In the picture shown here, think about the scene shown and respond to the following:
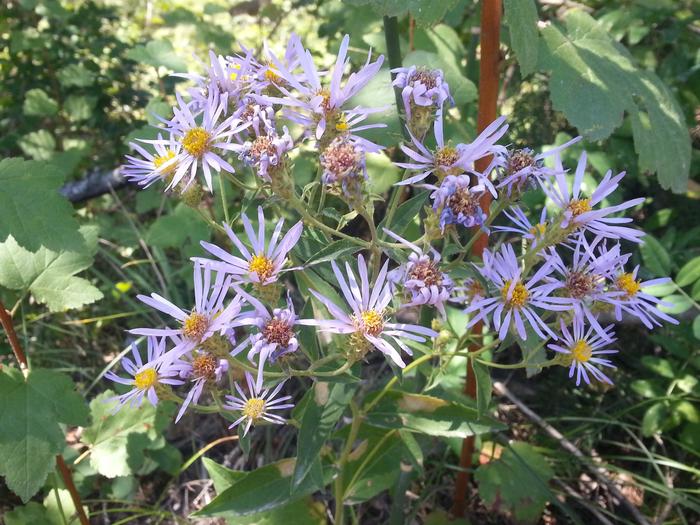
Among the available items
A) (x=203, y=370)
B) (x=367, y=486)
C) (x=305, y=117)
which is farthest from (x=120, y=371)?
(x=305, y=117)

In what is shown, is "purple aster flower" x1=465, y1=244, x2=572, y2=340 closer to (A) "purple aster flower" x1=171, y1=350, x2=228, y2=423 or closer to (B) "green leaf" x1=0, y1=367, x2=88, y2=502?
(A) "purple aster flower" x1=171, y1=350, x2=228, y2=423

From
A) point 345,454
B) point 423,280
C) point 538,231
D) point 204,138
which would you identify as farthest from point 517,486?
point 204,138

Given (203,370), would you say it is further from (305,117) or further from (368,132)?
(368,132)

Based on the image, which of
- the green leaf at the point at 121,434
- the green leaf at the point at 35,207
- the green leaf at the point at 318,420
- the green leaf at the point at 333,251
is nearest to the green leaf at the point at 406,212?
the green leaf at the point at 333,251

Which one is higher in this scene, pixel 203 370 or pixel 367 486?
pixel 203 370

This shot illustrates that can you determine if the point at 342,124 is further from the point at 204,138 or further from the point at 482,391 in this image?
the point at 482,391

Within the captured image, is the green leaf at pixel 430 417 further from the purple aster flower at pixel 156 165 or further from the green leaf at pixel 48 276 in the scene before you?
the green leaf at pixel 48 276

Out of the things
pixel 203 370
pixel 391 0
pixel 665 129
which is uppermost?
pixel 391 0
